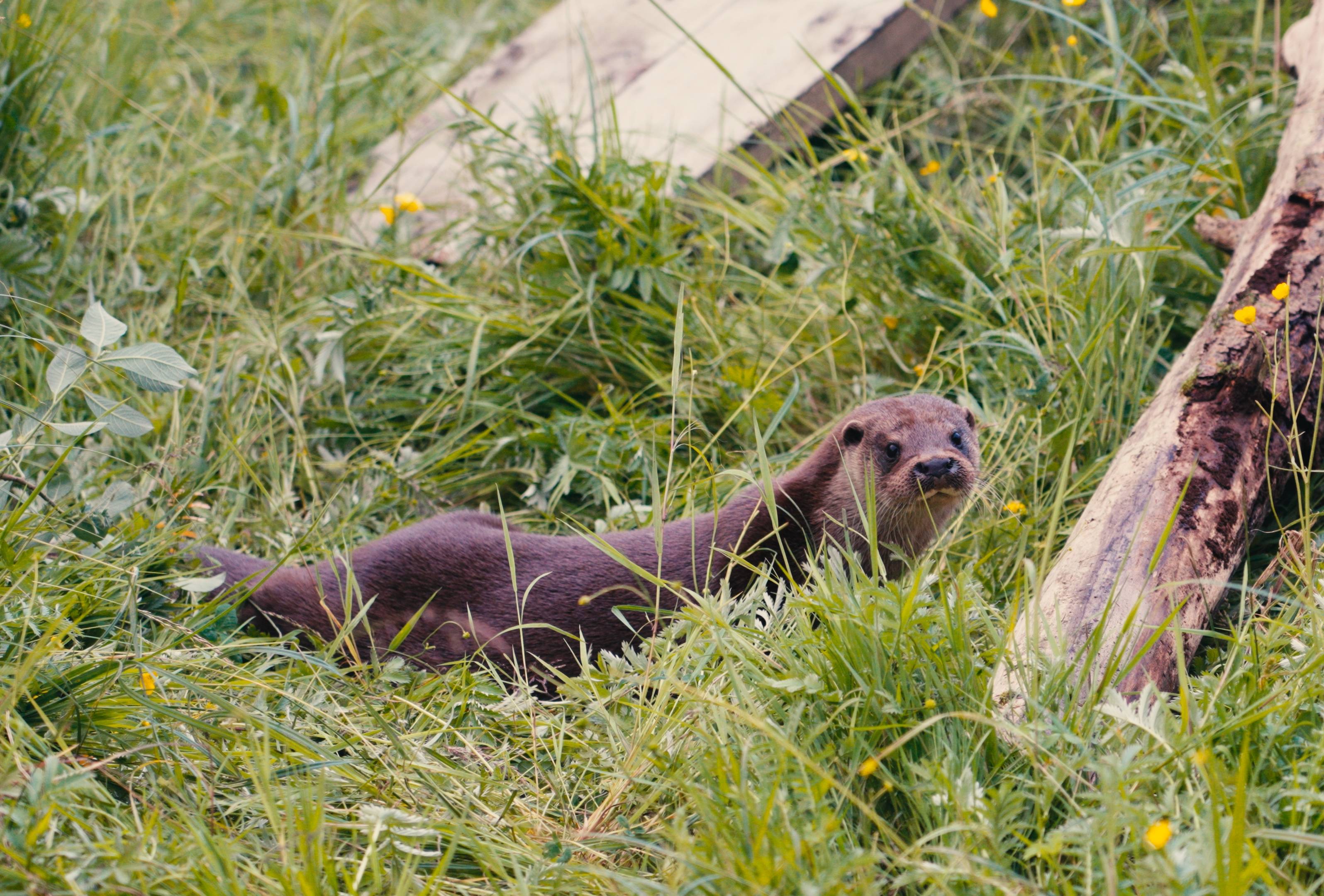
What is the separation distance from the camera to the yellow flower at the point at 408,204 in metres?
4.00

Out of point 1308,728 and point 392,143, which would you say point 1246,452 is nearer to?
point 1308,728

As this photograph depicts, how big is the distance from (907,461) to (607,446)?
98cm

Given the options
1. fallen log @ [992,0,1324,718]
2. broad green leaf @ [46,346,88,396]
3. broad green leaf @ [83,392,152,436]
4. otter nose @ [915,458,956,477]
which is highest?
broad green leaf @ [46,346,88,396]

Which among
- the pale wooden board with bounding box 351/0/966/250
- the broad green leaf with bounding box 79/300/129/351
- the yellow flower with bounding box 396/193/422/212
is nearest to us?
the broad green leaf with bounding box 79/300/129/351

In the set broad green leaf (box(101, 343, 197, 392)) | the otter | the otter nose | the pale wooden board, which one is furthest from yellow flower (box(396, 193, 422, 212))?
the otter nose

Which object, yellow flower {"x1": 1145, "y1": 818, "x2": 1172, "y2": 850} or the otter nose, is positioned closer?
yellow flower {"x1": 1145, "y1": 818, "x2": 1172, "y2": 850}

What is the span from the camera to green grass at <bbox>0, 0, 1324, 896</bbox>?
1.80 meters

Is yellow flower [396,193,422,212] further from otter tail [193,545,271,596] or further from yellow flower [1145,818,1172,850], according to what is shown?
yellow flower [1145,818,1172,850]

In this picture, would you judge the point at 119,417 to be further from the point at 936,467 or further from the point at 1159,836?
the point at 1159,836

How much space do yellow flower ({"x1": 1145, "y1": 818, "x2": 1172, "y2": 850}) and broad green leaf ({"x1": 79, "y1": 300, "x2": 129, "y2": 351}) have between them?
7.03ft

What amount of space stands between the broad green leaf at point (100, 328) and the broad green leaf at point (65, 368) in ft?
0.13

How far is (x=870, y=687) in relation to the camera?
1.97 m

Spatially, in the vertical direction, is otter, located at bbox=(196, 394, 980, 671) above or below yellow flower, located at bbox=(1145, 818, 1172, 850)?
above

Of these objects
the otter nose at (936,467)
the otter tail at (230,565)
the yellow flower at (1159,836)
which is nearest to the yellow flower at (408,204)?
the otter tail at (230,565)
